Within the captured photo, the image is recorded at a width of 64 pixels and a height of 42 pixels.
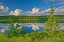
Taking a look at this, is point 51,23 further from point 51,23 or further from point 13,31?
point 13,31

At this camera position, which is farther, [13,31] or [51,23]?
[51,23]

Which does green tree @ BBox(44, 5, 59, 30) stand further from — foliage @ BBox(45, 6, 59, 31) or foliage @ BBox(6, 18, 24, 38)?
foliage @ BBox(6, 18, 24, 38)

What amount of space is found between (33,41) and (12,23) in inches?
153

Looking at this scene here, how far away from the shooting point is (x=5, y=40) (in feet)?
54.2

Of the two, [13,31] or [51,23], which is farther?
[51,23]

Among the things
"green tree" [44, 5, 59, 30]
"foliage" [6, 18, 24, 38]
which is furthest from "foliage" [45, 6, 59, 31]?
"foliage" [6, 18, 24, 38]

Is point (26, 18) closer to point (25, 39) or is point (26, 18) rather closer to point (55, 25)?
point (55, 25)

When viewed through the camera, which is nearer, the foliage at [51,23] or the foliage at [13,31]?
the foliage at [13,31]

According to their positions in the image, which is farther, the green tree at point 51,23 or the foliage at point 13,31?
the green tree at point 51,23

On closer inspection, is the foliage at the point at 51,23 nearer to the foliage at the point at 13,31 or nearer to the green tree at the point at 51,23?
the green tree at the point at 51,23

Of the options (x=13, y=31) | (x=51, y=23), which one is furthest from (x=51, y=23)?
(x=13, y=31)

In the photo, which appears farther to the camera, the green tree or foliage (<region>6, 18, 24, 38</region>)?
the green tree

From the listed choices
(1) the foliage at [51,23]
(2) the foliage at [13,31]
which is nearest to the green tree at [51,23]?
(1) the foliage at [51,23]

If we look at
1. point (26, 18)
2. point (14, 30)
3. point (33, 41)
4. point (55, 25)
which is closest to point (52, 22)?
point (55, 25)
